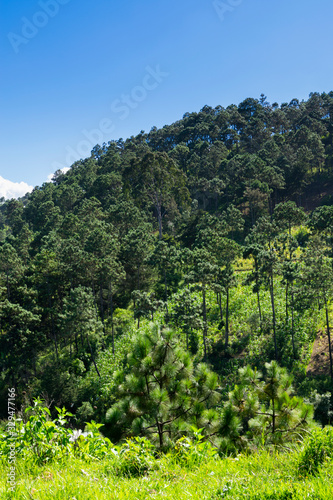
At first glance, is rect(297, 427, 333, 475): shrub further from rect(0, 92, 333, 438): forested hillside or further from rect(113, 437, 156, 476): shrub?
rect(0, 92, 333, 438): forested hillside

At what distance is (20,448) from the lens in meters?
4.28

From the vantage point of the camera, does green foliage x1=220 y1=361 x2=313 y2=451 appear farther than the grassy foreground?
Yes

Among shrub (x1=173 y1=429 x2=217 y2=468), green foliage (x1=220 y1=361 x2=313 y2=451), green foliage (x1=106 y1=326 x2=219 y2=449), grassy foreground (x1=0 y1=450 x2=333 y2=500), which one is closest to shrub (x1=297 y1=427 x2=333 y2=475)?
grassy foreground (x1=0 y1=450 x2=333 y2=500)

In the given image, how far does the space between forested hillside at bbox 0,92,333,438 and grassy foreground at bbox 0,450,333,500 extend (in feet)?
7.05

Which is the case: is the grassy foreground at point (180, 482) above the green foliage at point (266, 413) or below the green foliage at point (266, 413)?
above

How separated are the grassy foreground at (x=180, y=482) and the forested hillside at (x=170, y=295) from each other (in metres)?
Answer: 2.15

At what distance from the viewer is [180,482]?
12.3 feet

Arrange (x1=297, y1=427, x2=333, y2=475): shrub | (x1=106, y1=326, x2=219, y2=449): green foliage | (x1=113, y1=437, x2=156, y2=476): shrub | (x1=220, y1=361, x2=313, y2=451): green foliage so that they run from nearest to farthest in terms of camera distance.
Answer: (x1=297, y1=427, x2=333, y2=475): shrub, (x1=113, y1=437, x2=156, y2=476): shrub, (x1=106, y1=326, x2=219, y2=449): green foliage, (x1=220, y1=361, x2=313, y2=451): green foliage

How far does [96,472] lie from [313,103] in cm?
10382

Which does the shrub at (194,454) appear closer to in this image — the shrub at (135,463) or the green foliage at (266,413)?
the shrub at (135,463)

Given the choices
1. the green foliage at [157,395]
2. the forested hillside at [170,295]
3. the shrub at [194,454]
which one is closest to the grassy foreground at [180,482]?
the shrub at [194,454]

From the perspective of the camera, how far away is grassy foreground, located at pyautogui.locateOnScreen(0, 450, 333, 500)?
11.0 ft

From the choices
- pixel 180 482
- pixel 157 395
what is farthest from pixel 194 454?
pixel 157 395

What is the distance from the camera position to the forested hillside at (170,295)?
2597 centimetres
